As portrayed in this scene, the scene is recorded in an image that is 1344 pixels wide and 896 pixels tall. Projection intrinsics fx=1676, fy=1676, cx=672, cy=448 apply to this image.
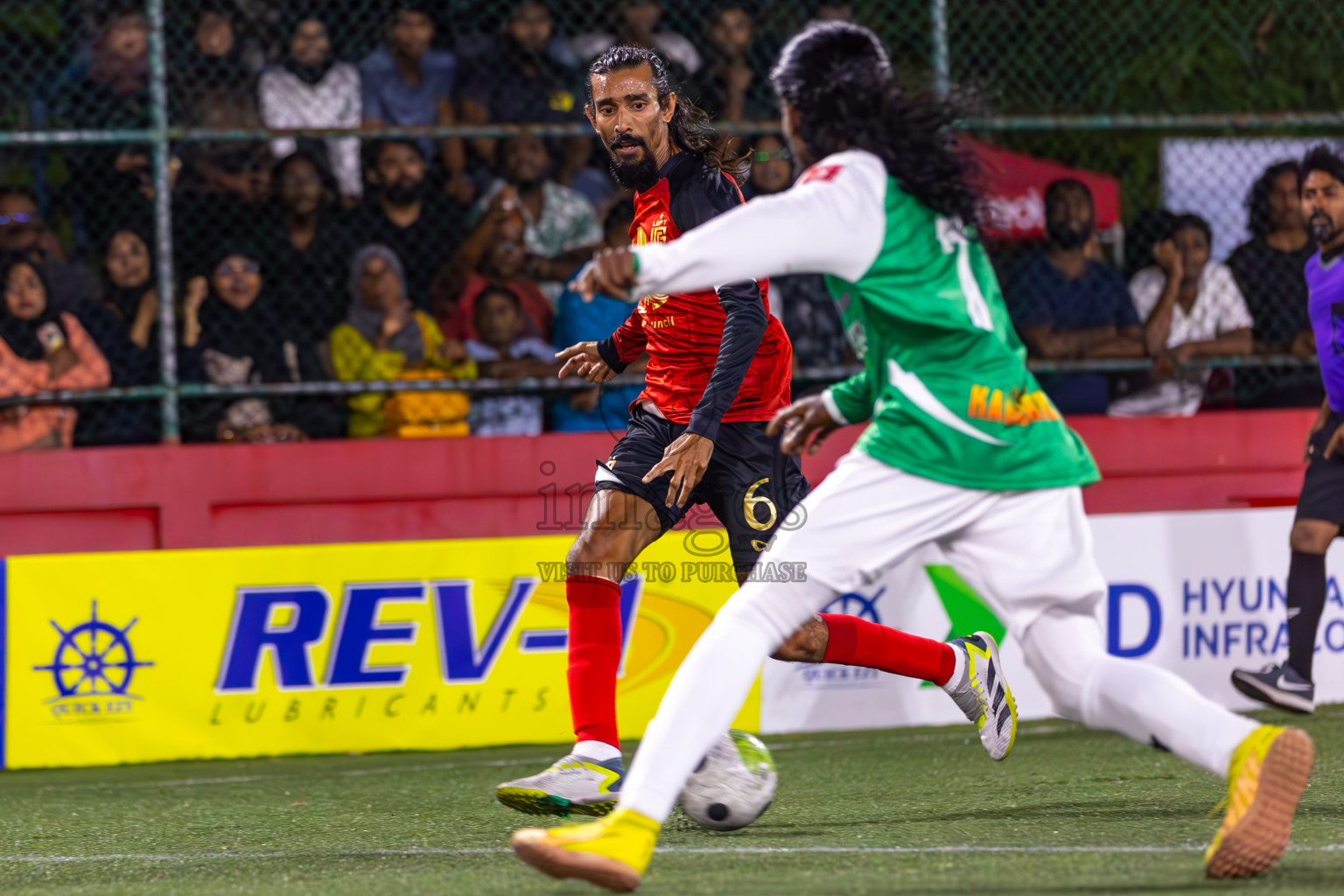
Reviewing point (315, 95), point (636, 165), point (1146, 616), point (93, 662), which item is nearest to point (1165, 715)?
point (636, 165)

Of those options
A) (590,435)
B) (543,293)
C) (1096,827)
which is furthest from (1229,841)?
(543,293)

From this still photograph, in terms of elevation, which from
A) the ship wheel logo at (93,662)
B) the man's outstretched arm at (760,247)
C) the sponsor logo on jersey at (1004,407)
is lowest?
the ship wheel logo at (93,662)

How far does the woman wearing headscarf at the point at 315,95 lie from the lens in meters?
7.95

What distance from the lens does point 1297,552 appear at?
6211 millimetres

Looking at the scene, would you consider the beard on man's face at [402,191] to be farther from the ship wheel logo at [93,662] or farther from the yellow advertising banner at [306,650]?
the ship wheel logo at [93,662]

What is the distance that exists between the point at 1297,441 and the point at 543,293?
149 inches

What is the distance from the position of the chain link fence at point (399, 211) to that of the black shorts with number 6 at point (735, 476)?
2.59 m

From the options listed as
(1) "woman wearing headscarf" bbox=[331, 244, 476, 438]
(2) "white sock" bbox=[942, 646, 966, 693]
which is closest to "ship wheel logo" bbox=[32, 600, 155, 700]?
(1) "woman wearing headscarf" bbox=[331, 244, 476, 438]

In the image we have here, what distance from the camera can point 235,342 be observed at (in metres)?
7.58

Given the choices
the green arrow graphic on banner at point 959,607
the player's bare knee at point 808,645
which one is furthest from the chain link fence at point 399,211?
the player's bare knee at point 808,645

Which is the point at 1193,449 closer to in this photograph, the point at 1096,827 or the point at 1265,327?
the point at 1265,327

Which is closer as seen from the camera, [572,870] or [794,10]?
[572,870]

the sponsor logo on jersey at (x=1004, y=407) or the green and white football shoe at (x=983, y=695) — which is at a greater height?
the sponsor logo on jersey at (x=1004, y=407)

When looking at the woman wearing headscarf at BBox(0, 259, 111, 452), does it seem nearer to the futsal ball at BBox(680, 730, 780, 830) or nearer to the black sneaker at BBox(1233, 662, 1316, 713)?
the futsal ball at BBox(680, 730, 780, 830)
